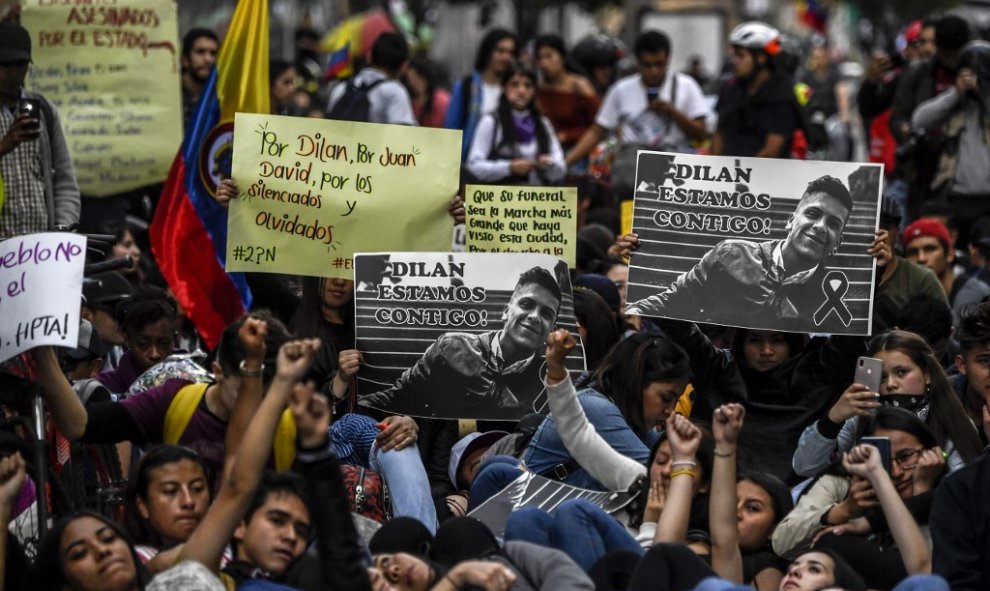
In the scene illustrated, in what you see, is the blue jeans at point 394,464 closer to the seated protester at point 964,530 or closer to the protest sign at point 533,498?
the protest sign at point 533,498

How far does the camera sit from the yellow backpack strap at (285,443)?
6543 millimetres

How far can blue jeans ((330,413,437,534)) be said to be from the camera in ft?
23.7

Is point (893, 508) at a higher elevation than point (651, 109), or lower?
lower

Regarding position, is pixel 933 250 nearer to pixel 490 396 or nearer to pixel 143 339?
pixel 490 396

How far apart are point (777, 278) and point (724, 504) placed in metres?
1.69

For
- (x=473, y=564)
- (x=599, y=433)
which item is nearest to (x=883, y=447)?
(x=599, y=433)

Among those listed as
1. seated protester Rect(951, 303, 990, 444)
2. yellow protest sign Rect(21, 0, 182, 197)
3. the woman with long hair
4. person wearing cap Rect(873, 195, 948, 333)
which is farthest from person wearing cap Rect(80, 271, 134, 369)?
the woman with long hair

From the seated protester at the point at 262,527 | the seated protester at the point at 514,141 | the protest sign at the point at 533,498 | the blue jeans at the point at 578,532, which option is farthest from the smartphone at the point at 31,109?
the seated protester at the point at 514,141

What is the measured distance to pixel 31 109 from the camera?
8.67 m

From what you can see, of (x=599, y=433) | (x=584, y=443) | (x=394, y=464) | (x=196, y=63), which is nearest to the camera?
(x=584, y=443)

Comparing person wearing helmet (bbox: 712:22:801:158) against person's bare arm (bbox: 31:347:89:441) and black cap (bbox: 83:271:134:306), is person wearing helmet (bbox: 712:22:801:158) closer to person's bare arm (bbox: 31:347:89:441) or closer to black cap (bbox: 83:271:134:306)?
black cap (bbox: 83:271:134:306)

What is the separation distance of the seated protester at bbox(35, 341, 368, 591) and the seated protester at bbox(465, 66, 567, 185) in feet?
19.4

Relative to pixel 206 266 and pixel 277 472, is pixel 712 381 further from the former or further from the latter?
pixel 206 266

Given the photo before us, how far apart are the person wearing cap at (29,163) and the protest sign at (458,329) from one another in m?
1.87
